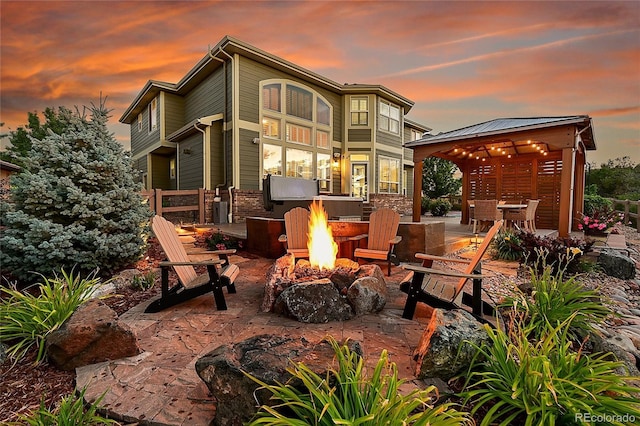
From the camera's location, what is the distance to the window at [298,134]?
39.5 feet

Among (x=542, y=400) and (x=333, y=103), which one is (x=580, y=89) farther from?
(x=542, y=400)

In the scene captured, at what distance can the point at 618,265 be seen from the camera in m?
4.64

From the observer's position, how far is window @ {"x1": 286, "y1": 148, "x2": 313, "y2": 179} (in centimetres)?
1206

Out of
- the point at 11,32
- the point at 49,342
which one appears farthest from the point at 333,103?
the point at 49,342

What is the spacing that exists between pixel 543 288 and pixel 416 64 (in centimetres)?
1128

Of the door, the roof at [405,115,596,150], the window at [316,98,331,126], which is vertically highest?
the window at [316,98,331,126]

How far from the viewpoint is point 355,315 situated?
2.97 metres

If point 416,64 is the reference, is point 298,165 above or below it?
below

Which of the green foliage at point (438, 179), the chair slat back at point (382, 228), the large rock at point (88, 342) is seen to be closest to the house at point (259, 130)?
the green foliage at point (438, 179)

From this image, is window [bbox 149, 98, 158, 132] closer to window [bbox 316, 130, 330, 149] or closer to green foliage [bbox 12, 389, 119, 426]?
window [bbox 316, 130, 330, 149]

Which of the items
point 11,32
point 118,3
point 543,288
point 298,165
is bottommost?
point 543,288

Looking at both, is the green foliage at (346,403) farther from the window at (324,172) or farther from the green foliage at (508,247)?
the window at (324,172)

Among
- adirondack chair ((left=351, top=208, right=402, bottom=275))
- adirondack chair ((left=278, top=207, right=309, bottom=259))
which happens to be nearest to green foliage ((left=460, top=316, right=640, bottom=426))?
adirondack chair ((left=351, top=208, right=402, bottom=275))

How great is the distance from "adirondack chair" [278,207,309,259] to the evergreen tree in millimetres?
2326
